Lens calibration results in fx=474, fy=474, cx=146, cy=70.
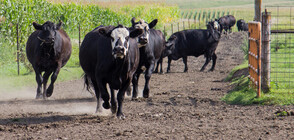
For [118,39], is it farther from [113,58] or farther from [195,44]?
[195,44]

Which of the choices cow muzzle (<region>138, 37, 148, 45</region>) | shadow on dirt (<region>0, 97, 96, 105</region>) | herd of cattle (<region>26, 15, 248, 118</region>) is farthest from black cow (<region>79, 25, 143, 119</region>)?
shadow on dirt (<region>0, 97, 96, 105</region>)

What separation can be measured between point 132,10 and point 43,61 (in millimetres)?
23891

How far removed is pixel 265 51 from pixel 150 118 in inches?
140

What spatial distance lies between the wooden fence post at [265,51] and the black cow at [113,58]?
3183 mm

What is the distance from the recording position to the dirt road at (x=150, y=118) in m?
7.07

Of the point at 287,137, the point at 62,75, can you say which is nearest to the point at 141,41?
the point at 287,137

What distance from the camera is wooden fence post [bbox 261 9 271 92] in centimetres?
1057

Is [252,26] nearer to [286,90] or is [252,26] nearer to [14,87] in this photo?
[286,90]

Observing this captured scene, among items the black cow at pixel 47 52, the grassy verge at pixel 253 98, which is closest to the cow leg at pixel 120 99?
the grassy verge at pixel 253 98

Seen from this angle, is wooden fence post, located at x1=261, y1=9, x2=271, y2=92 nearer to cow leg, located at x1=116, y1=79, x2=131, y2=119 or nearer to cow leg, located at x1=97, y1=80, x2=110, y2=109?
cow leg, located at x1=116, y1=79, x2=131, y2=119

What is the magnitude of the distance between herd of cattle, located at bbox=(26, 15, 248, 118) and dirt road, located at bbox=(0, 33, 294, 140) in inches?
19.3

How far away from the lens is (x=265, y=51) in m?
10.6

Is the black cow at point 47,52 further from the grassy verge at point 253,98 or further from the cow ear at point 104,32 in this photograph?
the grassy verge at point 253,98

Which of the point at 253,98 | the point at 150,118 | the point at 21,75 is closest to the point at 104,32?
the point at 150,118
